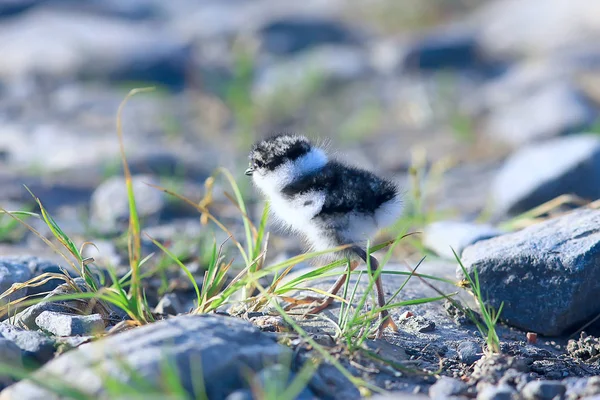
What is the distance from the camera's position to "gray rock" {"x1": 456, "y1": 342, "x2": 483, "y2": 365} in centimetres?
322

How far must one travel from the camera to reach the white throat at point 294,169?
11.5ft

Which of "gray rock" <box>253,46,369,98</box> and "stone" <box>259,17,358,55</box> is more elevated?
"stone" <box>259,17,358,55</box>

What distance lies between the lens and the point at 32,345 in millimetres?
2941

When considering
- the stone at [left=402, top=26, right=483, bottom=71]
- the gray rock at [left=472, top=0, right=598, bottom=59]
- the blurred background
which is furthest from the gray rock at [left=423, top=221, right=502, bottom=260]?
the gray rock at [left=472, top=0, right=598, bottom=59]

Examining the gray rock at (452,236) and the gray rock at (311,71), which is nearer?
the gray rock at (452,236)

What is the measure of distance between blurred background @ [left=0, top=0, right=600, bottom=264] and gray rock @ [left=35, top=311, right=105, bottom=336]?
1571 mm

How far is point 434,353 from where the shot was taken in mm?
3299

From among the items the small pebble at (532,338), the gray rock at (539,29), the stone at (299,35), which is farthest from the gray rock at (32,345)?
the stone at (299,35)

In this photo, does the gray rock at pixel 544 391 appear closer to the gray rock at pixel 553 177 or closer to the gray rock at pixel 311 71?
the gray rock at pixel 553 177

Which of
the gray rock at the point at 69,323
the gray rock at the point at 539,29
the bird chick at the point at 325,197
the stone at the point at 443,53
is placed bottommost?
the gray rock at the point at 69,323

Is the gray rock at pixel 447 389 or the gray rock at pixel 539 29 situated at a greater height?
the gray rock at pixel 539 29

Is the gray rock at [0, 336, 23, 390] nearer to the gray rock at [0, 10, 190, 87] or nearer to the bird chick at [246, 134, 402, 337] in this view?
the bird chick at [246, 134, 402, 337]

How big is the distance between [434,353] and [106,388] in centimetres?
149

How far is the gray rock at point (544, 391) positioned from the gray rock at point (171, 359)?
2.81 feet
